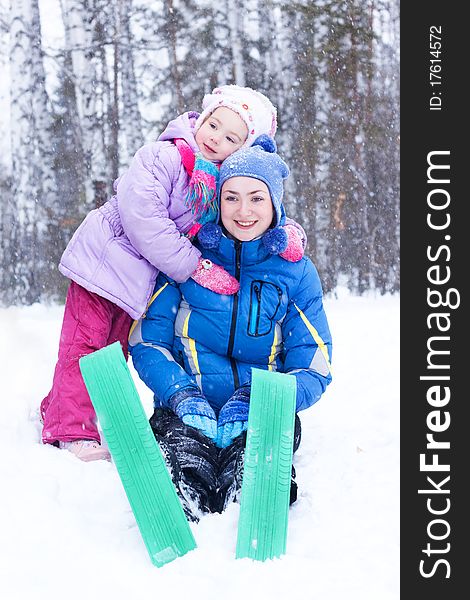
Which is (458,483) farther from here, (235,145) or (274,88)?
(274,88)

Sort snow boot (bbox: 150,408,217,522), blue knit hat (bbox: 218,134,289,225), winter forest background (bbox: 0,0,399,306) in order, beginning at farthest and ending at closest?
winter forest background (bbox: 0,0,399,306) → blue knit hat (bbox: 218,134,289,225) → snow boot (bbox: 150,408,217,522)

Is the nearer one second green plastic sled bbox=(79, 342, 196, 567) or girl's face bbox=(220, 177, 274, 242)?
second green plastic sled bbox=(79, 342, 196, 567)

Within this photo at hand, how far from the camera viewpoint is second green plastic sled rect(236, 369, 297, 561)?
83.7 inches

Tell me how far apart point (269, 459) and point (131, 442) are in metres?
0.44

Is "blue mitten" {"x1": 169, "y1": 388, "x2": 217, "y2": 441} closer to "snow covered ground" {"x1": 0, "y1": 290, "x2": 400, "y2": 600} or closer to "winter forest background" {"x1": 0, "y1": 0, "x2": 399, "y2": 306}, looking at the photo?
"snow covered ground" {"x1": 0, "y1": 290, "x2": 400, "y2": 600}

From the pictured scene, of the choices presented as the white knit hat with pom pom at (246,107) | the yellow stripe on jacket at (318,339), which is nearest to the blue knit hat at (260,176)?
the white knit hat with pom pom at (246,107)

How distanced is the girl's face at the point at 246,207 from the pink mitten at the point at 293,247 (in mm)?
127

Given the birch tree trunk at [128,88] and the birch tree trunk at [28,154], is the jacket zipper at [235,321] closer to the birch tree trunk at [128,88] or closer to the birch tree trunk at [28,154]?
the birch tree trunk at [28,154]

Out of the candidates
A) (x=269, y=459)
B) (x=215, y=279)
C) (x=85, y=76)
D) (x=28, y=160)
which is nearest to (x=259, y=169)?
(x=215, y=279)

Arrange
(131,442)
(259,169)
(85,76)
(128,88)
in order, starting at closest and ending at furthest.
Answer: (131,442), (259,169), (85,76), (128,88)

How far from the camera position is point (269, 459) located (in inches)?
85.2

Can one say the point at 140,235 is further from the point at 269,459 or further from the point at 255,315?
the point at 269,459

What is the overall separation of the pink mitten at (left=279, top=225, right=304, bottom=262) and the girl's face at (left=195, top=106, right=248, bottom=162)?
1.32 ft

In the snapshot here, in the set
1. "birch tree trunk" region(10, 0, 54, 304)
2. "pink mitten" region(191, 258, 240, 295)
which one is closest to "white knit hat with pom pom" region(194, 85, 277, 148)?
"pink mitten" region(191, 258, 240, 295)
